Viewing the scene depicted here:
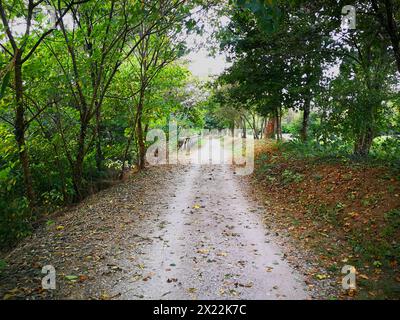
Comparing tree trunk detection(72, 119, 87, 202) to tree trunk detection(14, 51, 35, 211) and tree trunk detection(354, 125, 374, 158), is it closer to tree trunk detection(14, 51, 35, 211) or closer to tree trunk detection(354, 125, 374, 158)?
tree trunk detection(14, 51, 35, 211)

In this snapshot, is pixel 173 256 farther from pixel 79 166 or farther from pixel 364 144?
pixel 364 144

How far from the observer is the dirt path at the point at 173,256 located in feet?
16.1

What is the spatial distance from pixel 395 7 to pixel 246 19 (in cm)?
569

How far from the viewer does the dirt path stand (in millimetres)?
4910

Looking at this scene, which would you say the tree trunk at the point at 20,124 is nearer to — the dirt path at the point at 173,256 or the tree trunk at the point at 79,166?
the dirt path at the point at 173,256

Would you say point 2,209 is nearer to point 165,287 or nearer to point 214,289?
point 165,287

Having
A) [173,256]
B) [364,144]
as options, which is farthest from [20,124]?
[364,144]

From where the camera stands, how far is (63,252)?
6.26m

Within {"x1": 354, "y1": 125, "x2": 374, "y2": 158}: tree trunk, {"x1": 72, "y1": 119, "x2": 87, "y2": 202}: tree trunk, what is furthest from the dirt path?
{"x1": 354, "y1": 125, "x2": 374, "y2": 158}: tree trunk

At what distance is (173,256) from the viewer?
20.0ft

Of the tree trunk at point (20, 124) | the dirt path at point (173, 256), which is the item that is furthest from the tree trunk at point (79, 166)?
the tree trunk at point (20, 124)

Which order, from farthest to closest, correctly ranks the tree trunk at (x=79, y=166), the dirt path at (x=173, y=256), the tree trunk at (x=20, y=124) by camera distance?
the tree trunk at (x=79, y=166)
the tree trunk at (x=20, y=124)
the dirt path at (x=173, y=256)
